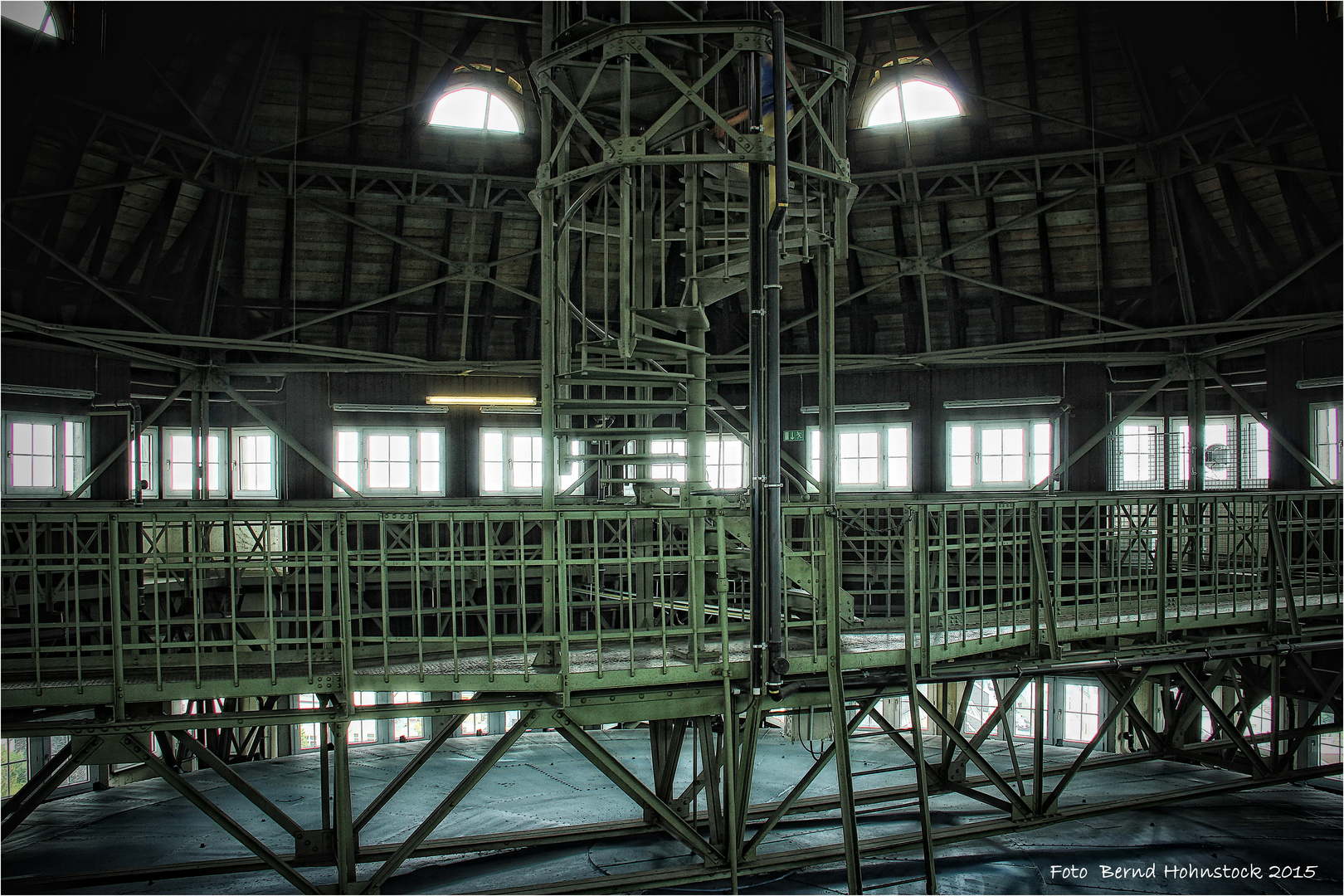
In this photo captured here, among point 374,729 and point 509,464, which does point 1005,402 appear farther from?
point 374,729

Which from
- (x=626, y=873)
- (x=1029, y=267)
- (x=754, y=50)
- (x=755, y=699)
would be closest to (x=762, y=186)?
(x=754, y=50)

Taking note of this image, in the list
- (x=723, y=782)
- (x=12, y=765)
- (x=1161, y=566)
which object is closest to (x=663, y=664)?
(x=723, y=782)

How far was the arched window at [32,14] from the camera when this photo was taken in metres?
11.1

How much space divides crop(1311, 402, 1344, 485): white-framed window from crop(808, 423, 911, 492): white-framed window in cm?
694

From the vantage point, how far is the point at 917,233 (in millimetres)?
15977

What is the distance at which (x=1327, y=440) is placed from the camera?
13.9 m

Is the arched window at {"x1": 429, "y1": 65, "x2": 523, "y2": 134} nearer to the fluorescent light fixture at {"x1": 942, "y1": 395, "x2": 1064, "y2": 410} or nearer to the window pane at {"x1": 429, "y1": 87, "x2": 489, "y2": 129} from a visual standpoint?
the window pane at {"x1": 429, "y1": 87, "x2": 489, "y2": 129}

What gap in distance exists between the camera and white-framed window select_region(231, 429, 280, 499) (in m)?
17.3

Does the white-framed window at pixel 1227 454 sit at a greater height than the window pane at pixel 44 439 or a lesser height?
lesser

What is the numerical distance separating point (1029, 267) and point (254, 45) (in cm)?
1440

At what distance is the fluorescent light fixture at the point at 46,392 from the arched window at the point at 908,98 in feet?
49.1

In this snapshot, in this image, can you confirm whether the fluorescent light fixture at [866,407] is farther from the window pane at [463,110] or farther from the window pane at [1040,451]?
the window pane at [463,110]

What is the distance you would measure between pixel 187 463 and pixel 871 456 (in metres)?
14.4

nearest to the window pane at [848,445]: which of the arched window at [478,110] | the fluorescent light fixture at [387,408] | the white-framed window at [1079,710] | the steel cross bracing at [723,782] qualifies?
the white-framed window at [1079,710]
